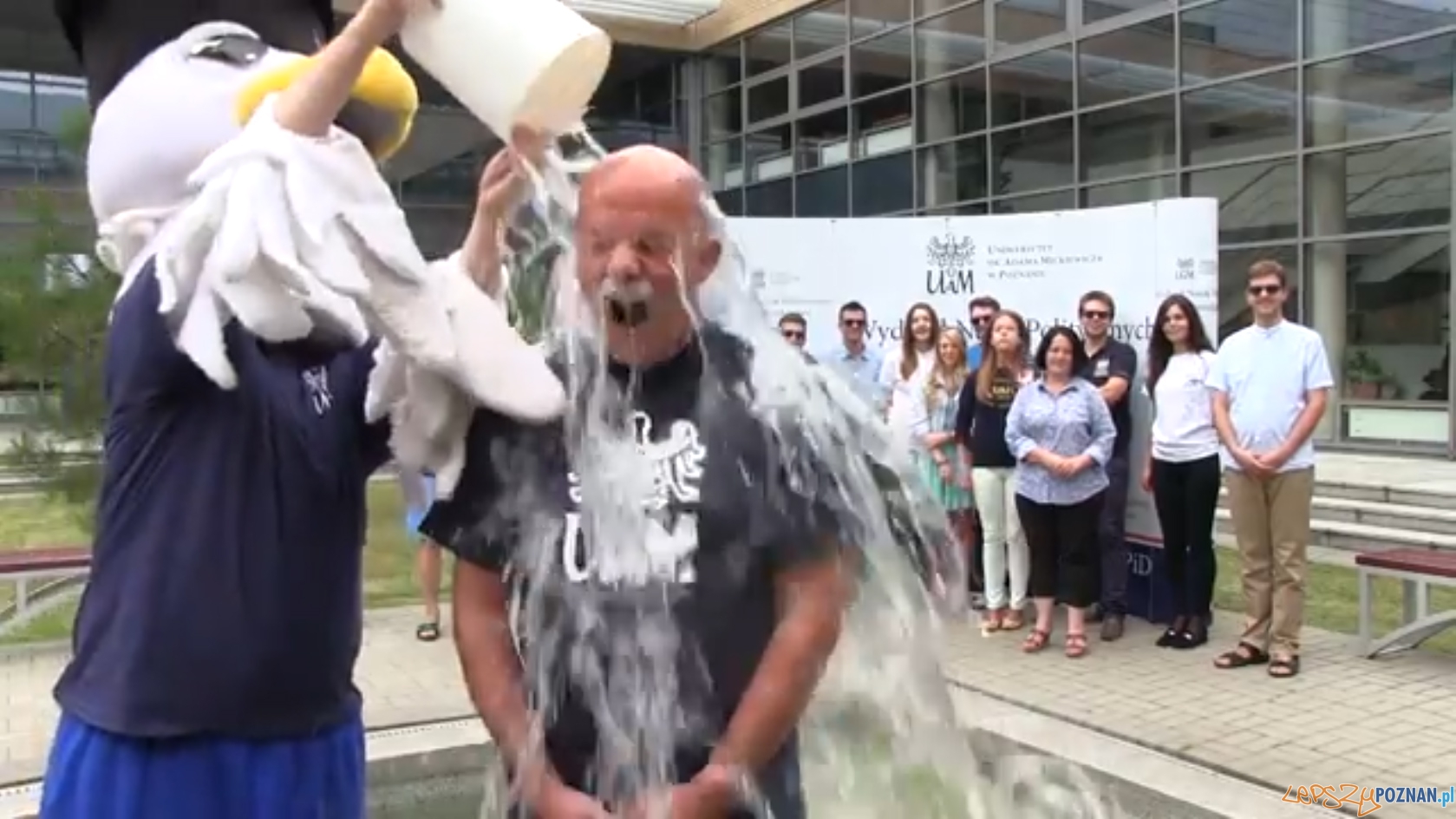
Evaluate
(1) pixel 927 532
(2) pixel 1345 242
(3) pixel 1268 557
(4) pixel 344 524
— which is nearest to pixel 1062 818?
(1) pixel 927 532

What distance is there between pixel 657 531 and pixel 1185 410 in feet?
17.0

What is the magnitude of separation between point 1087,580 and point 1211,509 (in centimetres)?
70

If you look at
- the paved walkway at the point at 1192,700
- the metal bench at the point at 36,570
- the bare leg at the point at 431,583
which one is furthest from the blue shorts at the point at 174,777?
the bare leg at the point at 431,583

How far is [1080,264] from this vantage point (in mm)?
7926

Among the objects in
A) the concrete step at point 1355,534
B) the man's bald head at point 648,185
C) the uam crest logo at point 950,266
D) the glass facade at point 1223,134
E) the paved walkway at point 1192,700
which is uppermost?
the glass facade at point 1223,134

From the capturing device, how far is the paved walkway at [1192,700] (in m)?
4.88

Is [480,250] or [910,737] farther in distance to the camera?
[910,737]

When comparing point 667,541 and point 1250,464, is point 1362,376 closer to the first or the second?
point 1250,464

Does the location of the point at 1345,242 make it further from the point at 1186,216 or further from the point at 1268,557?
the point at 1268,557

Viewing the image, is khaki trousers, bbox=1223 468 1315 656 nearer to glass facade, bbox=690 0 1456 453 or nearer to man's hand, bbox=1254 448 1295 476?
man's hand, bbox=1254 448 1295 476

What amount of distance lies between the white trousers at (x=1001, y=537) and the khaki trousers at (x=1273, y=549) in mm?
1156

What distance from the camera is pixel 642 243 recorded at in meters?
2.00

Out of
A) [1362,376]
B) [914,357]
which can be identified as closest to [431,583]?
[914,357]

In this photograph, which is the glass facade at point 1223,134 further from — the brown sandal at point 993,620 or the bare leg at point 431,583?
the bare leg at point 431,583
